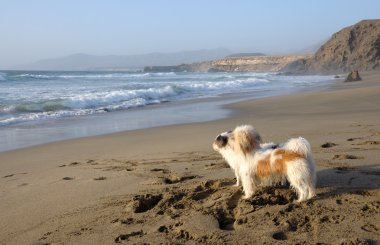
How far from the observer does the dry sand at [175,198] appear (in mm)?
3619

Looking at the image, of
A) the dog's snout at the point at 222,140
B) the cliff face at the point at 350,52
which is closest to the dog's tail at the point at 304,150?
the dog's snout at the point at 222,140

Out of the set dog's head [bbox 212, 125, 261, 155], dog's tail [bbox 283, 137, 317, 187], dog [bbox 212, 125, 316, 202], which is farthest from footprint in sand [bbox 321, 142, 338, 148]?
dog's tail [bbox 283, 137, 317, 187]

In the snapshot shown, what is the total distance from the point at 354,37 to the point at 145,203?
6379 cm

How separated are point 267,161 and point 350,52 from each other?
196 ft

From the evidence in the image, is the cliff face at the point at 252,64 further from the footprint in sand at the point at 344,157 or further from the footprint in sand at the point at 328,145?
the footprint in sand at the point at 344,157

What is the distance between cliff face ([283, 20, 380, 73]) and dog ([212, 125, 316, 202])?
53.4 m

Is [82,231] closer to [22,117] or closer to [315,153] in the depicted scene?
[315,153]

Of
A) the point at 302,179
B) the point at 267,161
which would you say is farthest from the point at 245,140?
the point at 302,179

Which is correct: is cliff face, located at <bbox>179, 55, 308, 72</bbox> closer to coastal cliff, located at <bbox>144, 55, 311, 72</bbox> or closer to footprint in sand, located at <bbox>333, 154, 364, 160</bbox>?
coastal cliff, located at <bbox>144, 55, 311, 72</bbox>

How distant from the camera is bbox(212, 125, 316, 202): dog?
4.23 metres

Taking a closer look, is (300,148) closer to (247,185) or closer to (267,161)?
(267,161)

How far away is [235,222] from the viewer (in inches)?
150

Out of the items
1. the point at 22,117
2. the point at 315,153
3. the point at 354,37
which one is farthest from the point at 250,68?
the point at 315,153

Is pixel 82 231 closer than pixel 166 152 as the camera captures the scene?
Yes
